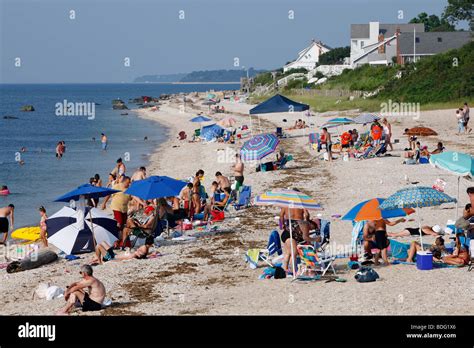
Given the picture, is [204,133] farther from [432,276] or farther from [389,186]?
[432,276]

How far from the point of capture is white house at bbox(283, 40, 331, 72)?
117075 millimetres

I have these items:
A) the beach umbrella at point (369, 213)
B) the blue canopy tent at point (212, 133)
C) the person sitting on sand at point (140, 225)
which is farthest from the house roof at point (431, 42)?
the beach umbrella at point (369, 213)

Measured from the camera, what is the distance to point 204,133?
41.4 m

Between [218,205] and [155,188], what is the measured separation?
153 inches

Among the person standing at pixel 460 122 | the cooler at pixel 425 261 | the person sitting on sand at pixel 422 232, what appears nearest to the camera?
the cooler at pixel 425 261

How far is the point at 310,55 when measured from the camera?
118688mm

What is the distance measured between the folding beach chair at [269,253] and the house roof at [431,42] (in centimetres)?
6188

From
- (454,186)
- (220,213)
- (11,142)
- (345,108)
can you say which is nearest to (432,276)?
(220,213)

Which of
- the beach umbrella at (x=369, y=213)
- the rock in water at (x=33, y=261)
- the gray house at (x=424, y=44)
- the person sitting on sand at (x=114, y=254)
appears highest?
the gray house at (x=424, y=44)

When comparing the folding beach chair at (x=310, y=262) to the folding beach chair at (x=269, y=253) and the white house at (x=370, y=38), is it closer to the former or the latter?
the folding beach chair at (x=269, y=253)

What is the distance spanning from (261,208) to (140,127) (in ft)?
157

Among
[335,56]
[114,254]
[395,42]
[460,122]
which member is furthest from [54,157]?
[335,56]

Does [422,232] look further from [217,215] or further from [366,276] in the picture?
[217,215]

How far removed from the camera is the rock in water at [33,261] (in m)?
14.6
